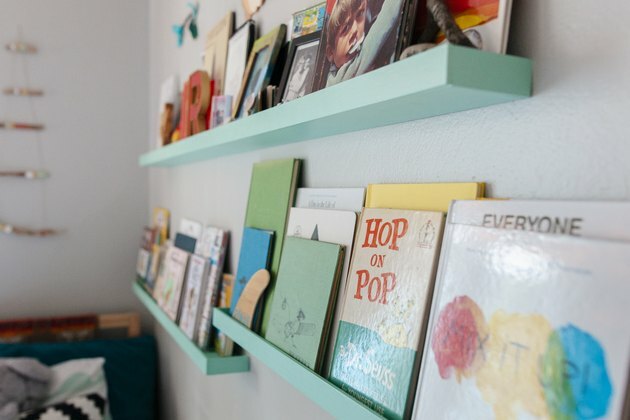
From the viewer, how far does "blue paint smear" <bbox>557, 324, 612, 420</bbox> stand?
412mm

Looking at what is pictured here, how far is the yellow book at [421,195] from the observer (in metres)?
0.61

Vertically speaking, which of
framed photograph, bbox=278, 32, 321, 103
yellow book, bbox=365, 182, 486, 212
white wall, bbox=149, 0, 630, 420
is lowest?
yellow book, bbox=365, 182, 486, 212

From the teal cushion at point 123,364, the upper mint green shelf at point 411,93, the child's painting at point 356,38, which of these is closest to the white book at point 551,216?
the upper mint green shelf at point 411,93

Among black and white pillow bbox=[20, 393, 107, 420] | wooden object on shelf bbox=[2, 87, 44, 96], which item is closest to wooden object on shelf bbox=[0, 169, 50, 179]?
wooden object on shelf bbox=[2, 87, 44, 96]

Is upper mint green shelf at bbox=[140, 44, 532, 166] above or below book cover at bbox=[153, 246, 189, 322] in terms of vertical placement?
above

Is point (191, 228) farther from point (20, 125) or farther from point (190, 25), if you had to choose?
point (20, 125)

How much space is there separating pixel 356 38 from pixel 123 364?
2.01 meters

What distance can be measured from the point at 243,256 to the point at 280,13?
1.81 ft

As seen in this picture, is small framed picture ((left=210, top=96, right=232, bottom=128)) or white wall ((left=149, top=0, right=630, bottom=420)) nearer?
white wall ((left=149, top=0, right=630, bottom=420))

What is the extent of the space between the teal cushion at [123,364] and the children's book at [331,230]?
5.43ft

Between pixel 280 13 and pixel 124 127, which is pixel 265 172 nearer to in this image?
pixel 280 13

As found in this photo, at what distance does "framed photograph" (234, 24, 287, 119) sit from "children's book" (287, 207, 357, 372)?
10.8 inches

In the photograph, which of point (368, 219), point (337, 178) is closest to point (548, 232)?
point (368, 219)

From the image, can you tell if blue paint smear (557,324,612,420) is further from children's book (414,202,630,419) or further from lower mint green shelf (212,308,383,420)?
lower mint green shelf (212,308,383,420)
